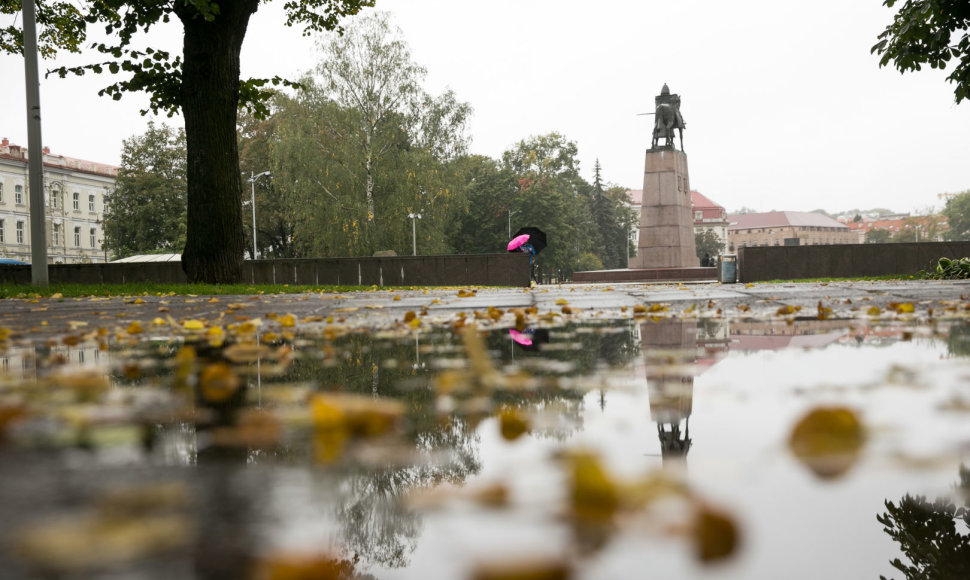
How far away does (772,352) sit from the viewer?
2.72 metres

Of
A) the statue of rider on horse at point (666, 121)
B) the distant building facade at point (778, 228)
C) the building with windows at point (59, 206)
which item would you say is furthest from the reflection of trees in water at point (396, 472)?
the distant building facade at point (778, 228)

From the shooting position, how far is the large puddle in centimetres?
81

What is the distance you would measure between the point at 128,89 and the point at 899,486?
1401cm

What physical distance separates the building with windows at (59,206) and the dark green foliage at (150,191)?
12061mm

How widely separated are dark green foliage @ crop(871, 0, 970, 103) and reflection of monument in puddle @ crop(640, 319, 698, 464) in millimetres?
13460

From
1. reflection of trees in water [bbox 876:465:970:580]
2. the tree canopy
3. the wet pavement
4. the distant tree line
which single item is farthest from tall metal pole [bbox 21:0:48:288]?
the distant tree line

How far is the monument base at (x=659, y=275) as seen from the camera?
103 ft

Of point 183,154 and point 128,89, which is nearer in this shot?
point 128,89

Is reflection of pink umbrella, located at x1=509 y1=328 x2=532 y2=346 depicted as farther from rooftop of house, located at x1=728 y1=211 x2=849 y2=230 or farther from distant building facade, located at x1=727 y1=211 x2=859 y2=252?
rooftop of house, located at x1=728 y1=211 x2=849 y2=230

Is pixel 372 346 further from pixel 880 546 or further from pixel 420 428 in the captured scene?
pixel 880 546

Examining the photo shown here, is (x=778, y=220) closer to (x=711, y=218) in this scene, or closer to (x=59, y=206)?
(x=711, y=218)

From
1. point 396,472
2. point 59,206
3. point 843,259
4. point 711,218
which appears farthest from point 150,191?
point 711,218

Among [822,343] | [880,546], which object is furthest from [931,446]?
[822,343]

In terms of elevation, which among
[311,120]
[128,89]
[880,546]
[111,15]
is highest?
[311,120]
